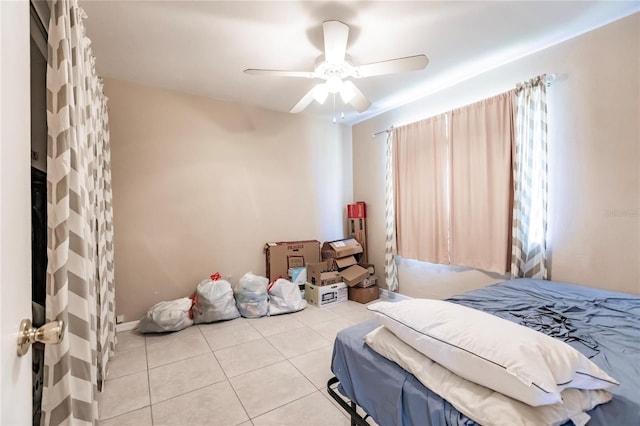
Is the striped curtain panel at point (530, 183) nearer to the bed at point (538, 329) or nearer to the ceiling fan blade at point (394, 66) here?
the bed at point (538, 329)

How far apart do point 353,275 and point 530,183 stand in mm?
2179

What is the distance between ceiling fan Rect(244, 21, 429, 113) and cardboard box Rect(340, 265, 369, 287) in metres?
2.18

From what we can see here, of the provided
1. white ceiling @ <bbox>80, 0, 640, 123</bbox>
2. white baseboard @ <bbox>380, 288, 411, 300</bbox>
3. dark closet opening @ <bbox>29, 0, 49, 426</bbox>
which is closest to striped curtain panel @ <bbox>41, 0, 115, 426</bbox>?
dark closet opening @ <bbox>29, 0, 49, 426</bbox>

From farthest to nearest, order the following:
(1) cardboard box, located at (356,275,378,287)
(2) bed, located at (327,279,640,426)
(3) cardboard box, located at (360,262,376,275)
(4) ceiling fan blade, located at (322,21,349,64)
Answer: (3) cardboard box, located at (360,262,376,275)
(1) cardboard box, located at (356,275,378,287)
(4) ceiling fan blade, located at (322,21,349,64)
(2) bed, located at (327,279,640,426)

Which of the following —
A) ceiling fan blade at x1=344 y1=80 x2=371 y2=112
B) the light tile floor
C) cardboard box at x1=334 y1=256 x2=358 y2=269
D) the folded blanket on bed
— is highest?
ceiling fan blade at x1=344 y1=80 x2=371 y2=112

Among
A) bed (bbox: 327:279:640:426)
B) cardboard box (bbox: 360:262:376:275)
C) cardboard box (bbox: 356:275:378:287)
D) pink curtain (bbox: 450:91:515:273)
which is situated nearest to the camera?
bed (bbox: 327:279:640:426)

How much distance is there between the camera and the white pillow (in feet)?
2.51

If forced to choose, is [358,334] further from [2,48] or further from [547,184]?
[547,184]

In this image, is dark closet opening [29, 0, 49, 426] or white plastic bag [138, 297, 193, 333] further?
white plastic bag [138, 297, 193, 333]

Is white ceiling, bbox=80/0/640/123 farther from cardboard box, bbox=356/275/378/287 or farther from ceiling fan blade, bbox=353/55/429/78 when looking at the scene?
cardboard box, bbox=356/275/378/287

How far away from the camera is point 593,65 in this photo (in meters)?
2.11

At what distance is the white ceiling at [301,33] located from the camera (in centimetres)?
186

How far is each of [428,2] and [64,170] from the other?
2287 mm

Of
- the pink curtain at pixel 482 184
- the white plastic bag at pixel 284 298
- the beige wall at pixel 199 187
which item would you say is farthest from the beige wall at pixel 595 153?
the beige wall at pixel 199 187
